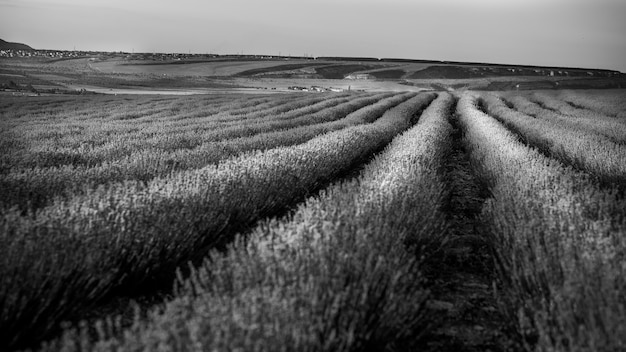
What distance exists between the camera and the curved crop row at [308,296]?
6.12 feet

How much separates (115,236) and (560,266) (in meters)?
2.50

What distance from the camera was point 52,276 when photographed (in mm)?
2756

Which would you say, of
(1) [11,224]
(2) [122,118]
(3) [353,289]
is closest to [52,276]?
(1) [11,224]

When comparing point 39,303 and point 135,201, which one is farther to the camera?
point 135,201

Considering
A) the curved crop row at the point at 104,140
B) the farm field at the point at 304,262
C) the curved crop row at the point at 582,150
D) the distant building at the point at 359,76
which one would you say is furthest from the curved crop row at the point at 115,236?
the distant building at the point at 359,76

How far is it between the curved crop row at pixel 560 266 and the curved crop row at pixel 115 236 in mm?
2035

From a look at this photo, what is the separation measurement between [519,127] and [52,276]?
12158 mm

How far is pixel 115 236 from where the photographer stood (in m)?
3.29

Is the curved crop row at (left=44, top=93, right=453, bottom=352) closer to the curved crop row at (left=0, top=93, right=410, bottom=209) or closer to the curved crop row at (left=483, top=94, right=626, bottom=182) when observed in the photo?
the curved crop row at (left=0, top=93, right=410, bottom=209)

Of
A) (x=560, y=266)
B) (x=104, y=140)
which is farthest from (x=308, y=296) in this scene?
(x=104, y=140)

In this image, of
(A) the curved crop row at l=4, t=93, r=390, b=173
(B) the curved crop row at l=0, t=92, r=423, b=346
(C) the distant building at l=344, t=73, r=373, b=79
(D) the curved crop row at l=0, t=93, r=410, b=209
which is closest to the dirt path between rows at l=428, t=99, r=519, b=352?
(B) the curved crop row at l=0, t=92, r=423, b=346

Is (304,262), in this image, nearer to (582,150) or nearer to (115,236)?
(115,236)

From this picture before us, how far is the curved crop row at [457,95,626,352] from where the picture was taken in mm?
2109

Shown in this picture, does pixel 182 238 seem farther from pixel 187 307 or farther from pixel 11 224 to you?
pixel 187 307
